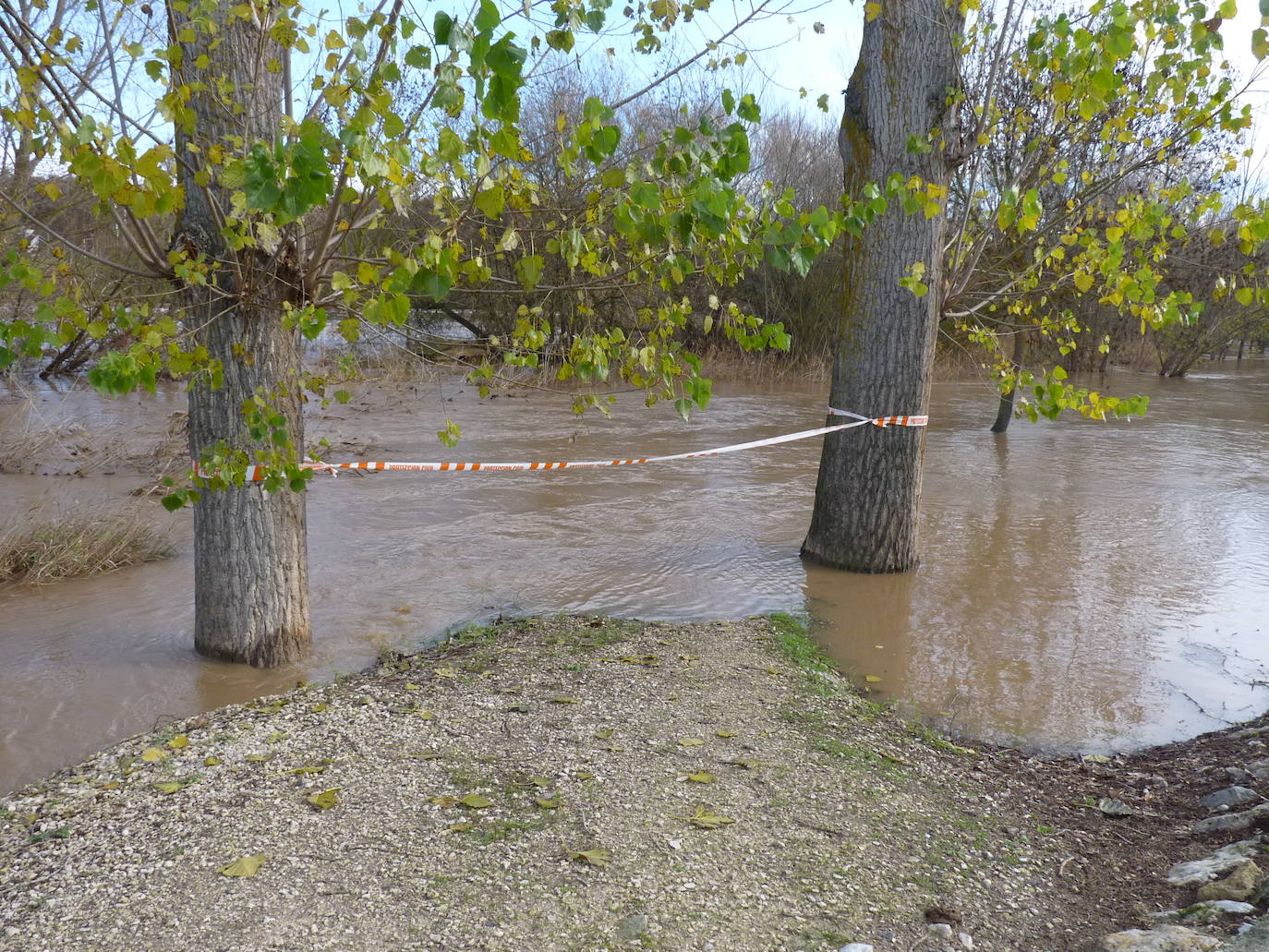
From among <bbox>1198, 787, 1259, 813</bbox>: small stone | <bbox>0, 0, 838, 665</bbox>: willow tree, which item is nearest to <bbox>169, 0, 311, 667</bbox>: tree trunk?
<bbox>0, 0, 838, 665</bbox>: willow tree

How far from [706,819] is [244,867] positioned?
5.09 feet

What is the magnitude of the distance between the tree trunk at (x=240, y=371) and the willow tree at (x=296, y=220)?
1 cm

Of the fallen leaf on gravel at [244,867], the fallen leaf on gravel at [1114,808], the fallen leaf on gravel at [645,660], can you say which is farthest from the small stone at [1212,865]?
the fallen leaf on gravel at [244,867]

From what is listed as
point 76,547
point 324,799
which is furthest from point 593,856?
point 76,547

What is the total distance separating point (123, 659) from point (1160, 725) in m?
5.88

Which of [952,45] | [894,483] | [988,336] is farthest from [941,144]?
[894,483]

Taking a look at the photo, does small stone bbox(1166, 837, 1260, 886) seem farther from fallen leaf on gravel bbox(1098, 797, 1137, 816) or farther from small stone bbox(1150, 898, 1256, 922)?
fallen leaf on gravel bbox(1098, 797, 1137, 816)

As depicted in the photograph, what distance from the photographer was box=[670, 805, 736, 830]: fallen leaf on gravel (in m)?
3.54

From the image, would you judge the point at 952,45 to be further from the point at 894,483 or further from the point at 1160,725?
the point at 1160,725

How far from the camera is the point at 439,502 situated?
10.3m

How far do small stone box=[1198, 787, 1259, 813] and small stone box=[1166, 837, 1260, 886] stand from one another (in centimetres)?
53

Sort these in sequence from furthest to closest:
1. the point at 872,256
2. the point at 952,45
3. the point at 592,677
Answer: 1. the point at 872,256
2. the point at 952,45
3. the point at 592,677

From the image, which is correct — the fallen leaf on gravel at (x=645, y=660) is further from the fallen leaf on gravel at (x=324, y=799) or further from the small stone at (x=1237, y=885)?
the small stone at (x=1237, y=885)

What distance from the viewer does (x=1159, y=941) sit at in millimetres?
2828
